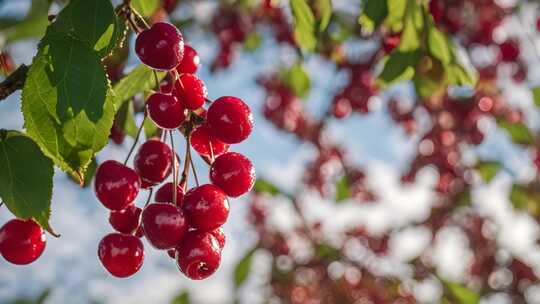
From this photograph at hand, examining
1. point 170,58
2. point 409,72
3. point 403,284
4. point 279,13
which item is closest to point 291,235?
point 403,284

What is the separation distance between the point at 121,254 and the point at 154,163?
0.23m

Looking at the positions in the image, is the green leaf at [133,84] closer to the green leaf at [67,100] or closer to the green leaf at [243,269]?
the green leaf at [67,100]

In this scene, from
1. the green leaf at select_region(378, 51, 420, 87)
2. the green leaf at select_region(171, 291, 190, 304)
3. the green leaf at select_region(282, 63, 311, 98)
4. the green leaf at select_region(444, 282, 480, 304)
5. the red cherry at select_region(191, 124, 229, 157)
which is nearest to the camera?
the red cherry at select_region(191, 124, 229, 157)

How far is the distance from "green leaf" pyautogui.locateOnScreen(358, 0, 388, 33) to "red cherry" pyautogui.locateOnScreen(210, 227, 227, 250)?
40.1 inches

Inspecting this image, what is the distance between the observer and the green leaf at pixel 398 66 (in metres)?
2.48

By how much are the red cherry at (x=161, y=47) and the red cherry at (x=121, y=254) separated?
42cm

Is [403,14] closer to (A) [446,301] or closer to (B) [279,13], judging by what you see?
(A) [446,301]

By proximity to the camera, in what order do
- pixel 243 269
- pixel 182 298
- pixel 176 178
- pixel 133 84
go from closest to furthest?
1. pixel 176 178
2. pixel 133 84
3. pixel 243 269
4. pixel 182 298

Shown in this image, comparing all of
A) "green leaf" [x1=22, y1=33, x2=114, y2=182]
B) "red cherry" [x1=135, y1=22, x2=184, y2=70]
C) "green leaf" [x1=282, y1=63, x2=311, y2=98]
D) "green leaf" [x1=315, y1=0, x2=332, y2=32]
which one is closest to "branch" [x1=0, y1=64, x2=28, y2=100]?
"green leaf" [x1=22, y1=33, x2=114, y2=182]

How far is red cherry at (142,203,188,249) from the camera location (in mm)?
1459

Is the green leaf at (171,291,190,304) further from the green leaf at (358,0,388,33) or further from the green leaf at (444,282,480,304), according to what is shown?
the green leaf at (358,0,388,33)

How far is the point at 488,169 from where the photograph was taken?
219 inches

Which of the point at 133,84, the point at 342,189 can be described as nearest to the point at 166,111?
the point at 133,84

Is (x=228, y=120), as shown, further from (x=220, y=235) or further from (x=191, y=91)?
(x=220, y=235)
